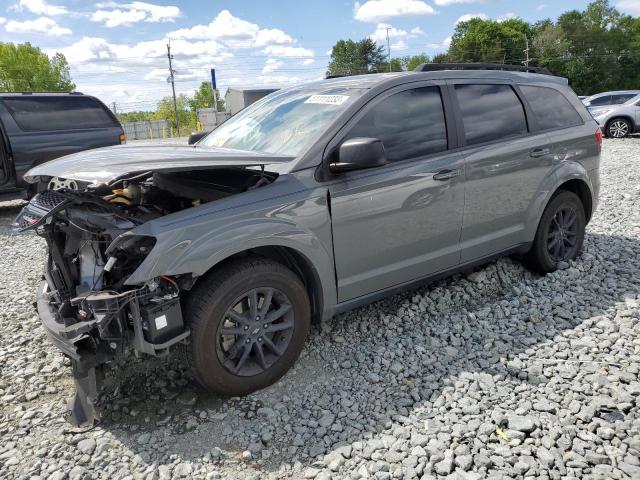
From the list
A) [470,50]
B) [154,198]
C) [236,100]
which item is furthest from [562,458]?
[470,50]

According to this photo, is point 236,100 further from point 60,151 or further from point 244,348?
point 244,348

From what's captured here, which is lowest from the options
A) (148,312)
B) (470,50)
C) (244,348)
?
(244,348)

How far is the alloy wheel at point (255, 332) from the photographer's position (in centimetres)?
290

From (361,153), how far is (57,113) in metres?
7.57

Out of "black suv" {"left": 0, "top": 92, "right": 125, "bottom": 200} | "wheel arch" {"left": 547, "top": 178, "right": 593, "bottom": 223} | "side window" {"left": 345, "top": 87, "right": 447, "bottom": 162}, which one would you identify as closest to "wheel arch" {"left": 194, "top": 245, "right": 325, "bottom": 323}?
"side window" {"left": 345, "top": 87, "right": 447, "bottom": 162}

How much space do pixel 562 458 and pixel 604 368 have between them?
3.24 ft

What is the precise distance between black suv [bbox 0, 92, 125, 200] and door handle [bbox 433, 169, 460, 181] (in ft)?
22.5

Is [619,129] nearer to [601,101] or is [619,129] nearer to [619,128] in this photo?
[619,128]

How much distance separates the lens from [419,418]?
2.77 m

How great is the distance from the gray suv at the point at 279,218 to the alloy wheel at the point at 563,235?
476mm

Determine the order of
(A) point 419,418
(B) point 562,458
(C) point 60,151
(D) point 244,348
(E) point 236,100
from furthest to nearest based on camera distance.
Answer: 1. (E) point 236,100
2. (C) point 60,151
3. (D) point 244,348
4. (A) point 419,418
5. (B) point 562,458

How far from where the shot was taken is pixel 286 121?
3.68m

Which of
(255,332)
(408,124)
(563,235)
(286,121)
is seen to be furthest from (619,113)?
(255,332)

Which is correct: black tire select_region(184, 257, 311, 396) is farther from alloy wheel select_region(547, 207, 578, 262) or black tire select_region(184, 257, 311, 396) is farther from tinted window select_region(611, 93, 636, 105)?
tinted window select_region(611, 93, 636, 105)
